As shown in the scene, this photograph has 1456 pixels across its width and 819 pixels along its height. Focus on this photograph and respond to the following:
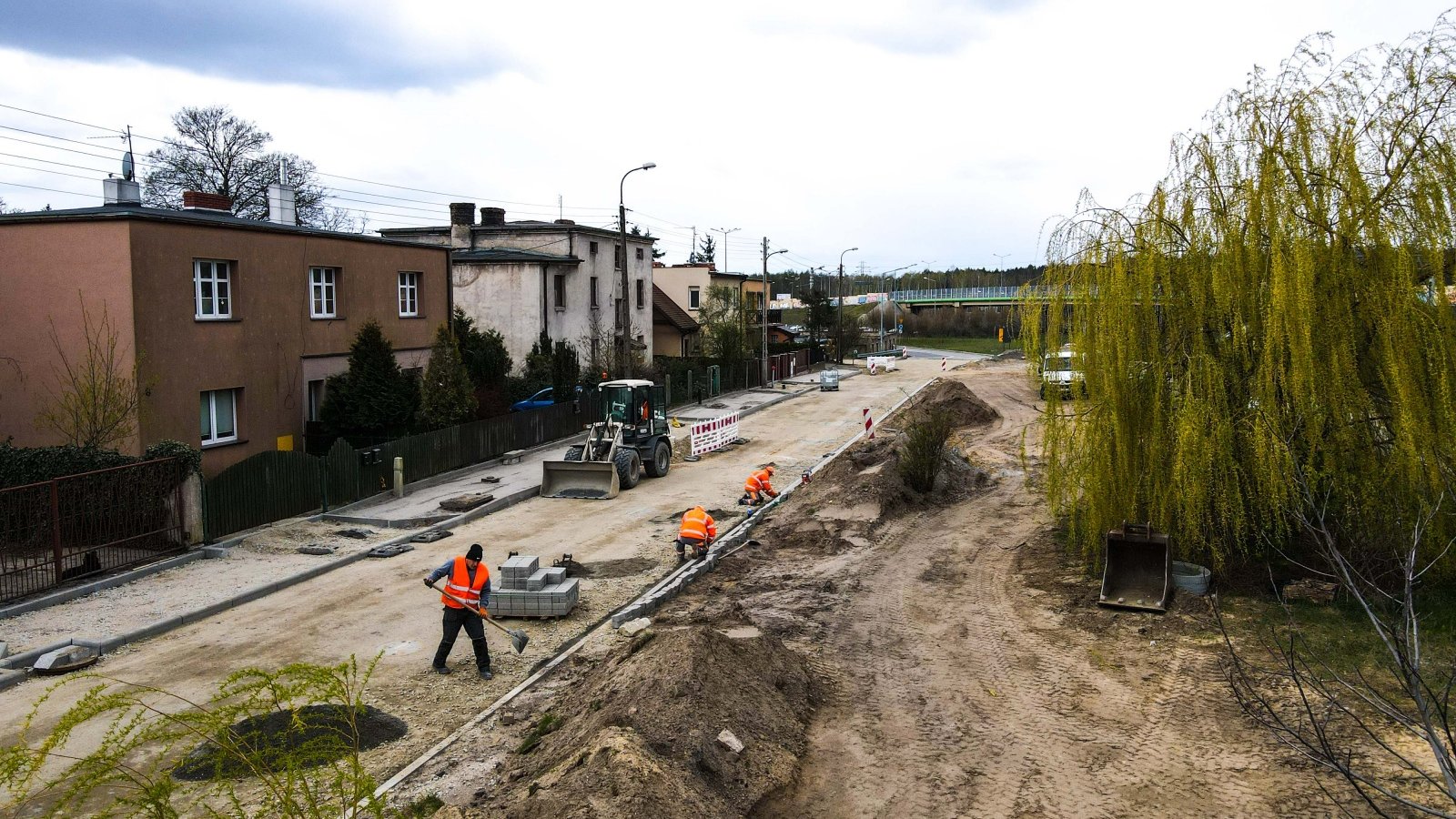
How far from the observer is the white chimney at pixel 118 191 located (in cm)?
2295

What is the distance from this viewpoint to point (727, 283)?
70.6 meters

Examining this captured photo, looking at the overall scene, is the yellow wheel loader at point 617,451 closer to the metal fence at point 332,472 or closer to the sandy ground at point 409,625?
the sandy ground at point 409,625

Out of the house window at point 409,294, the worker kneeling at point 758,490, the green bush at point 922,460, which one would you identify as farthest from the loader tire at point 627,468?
the house window at point 409,294

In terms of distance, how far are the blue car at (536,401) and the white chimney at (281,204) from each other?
8.85 m

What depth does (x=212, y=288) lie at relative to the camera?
2128 centimetres

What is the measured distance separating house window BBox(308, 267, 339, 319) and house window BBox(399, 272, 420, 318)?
2.50m

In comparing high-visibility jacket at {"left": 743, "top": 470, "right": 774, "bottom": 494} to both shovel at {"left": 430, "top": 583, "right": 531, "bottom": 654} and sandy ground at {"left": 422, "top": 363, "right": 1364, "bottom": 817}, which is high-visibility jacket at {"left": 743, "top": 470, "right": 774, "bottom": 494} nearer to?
sandy ground at {"left": 422, "top": 363, "right": 1364, "bottom": 817}

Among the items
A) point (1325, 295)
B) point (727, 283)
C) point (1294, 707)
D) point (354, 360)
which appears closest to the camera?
point (1294, 707)

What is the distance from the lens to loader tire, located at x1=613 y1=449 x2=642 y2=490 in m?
23.5

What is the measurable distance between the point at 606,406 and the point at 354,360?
5.99 metres

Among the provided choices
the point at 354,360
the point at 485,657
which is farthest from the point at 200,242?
the point at 485,657

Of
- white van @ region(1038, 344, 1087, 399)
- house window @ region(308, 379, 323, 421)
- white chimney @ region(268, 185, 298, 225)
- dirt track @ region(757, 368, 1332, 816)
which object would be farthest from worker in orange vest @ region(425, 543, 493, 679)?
white chimney @ region(268, 185, 298, 225)

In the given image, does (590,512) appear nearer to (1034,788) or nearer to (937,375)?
(1034,788)

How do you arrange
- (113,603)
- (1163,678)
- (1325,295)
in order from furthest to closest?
(113,603), (1325,295), (1163,678)
